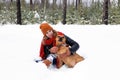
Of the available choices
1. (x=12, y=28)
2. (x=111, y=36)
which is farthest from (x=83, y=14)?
(x=111, y=36)

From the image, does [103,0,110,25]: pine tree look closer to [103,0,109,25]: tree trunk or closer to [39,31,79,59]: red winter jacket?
[103,0,109,25]: tree trunk

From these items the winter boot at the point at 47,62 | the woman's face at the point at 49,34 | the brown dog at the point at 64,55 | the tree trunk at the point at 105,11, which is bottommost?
the winter boot at the point at 47,62

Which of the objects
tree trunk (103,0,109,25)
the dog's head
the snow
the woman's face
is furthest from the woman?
tree trunk (103,0,109,25)

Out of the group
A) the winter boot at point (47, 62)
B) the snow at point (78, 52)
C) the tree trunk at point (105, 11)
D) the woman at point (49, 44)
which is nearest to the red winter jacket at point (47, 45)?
the woman at point (49, 44)

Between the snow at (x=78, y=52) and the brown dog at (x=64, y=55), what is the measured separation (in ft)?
0.36

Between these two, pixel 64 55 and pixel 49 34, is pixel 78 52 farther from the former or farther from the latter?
pixel 49 34

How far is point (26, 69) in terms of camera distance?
5289mm

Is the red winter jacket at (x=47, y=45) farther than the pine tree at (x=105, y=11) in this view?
No

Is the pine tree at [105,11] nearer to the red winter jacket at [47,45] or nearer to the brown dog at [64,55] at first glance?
the red winter jacket at [47,45]

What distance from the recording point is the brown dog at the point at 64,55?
5660 mm

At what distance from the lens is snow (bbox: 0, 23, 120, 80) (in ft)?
16.5

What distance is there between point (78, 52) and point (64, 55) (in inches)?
26.9

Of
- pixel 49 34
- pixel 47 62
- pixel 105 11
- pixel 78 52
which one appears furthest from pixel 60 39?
pixel 105 11

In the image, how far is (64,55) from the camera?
5.73 meters
